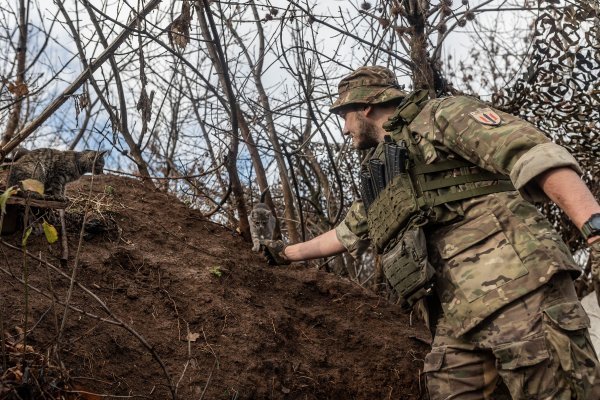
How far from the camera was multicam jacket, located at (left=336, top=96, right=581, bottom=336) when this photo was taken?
288 centimetres

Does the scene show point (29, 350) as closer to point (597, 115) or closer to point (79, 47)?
point (79, 47)

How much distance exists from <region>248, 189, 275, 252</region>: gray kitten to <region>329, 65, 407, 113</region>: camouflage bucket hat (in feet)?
4.47

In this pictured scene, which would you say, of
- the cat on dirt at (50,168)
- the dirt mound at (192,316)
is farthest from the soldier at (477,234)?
the cat on dirt at (50,168)

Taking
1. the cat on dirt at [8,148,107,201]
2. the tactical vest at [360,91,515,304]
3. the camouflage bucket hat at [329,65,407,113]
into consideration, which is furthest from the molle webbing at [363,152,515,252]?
the cat on dirt at [8,148,107,201]

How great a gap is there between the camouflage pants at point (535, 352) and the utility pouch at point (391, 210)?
63cm

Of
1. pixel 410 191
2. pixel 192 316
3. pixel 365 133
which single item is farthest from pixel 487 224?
pixel 192 316

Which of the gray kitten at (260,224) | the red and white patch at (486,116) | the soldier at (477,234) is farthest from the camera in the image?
the gray kitten at (260,224)

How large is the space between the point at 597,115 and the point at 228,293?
3.33m

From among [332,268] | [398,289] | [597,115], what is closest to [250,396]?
[398,289]

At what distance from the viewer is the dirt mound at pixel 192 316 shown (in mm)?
3477

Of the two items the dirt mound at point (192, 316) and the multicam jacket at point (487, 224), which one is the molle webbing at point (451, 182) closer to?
the multicam jacket at point (487, 224)

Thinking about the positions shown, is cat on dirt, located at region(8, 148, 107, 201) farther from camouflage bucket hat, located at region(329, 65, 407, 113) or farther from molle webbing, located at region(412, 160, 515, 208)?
molle webbing, located at region(412, 160, 515, 208)

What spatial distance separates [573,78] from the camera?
5445 millimetres

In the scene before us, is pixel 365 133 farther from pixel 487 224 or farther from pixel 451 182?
pixel 487 224
